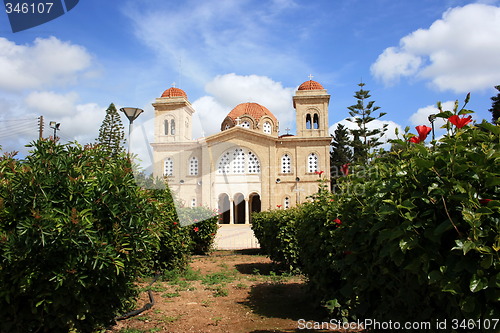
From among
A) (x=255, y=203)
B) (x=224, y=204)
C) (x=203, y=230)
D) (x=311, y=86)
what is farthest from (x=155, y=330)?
(x=255, y=203)

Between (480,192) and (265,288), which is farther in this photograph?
(265,288)

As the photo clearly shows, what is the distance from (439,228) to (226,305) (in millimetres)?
4114

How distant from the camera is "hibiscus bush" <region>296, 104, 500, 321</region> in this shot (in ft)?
5.64

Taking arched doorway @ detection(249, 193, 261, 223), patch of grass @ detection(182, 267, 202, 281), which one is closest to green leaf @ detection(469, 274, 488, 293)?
patch of grass @ detection(182, 267, 202, 281)

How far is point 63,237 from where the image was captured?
2.89 meters

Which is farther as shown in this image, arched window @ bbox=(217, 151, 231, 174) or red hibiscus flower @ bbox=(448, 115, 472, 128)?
arched window @ bbox=(217, 151, 231, 174)

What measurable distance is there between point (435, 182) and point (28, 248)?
296 cm

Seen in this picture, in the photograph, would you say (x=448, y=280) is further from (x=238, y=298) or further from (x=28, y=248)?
(x=238, y=298)

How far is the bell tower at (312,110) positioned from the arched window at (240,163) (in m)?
4.75

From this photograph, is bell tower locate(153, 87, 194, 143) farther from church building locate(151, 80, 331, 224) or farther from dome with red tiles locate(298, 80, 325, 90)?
dome with red tiles locate(298, 80, 325, 90)

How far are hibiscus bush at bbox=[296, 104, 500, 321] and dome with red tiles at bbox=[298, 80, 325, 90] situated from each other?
105 ft

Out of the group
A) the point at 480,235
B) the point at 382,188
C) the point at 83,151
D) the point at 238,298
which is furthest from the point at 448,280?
the point at 238,298

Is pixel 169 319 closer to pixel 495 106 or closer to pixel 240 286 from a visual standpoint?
pixel 240 286

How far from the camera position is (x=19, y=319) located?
123 inches
